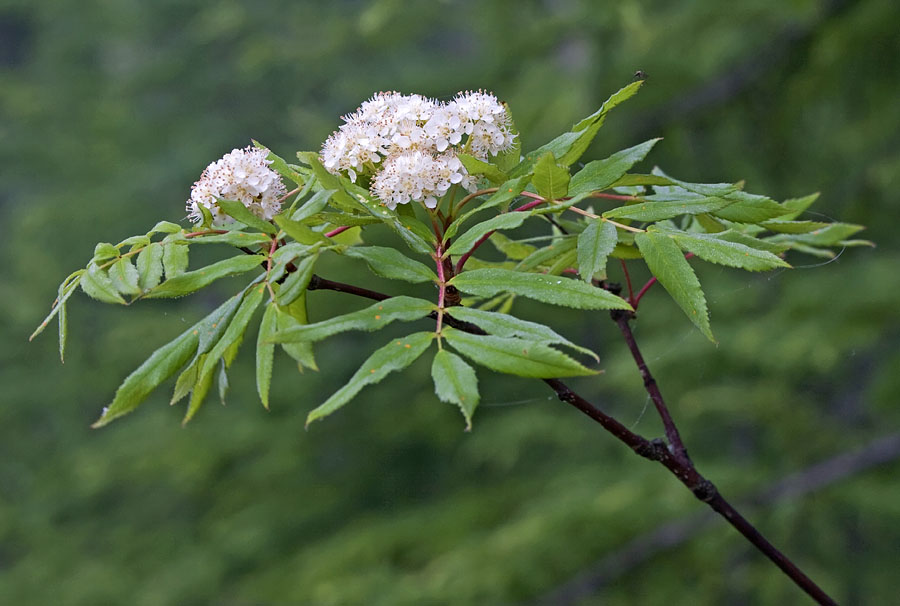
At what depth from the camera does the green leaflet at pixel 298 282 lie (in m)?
0.80

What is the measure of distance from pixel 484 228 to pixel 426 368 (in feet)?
15.0

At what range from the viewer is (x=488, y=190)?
969 millimetres

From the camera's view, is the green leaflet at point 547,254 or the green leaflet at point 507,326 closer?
the green leaflet at point 507,326

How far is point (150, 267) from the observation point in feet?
3.00

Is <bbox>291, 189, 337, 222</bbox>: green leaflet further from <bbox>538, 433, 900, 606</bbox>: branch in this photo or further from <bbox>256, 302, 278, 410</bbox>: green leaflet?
<bbox>538, 433, 900, 606</bbox>: branch

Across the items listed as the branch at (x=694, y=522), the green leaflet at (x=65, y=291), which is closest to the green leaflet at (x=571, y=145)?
the green leaflet at (x=65, y=291)

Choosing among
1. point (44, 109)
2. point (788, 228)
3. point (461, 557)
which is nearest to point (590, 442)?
point (461, 557)

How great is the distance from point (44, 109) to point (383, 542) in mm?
7317

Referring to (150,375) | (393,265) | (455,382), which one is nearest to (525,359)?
(455,382)

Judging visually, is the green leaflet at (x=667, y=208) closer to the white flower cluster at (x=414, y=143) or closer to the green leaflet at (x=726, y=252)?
the green leaflet at (x=726, y=252)

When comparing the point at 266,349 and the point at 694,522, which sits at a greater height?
the point at 266,349

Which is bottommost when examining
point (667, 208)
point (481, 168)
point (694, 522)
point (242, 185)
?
point (694, 522)

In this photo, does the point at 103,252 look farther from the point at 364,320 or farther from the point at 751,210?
the point at 751,210

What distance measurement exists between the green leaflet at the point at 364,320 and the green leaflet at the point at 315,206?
0.38ft
